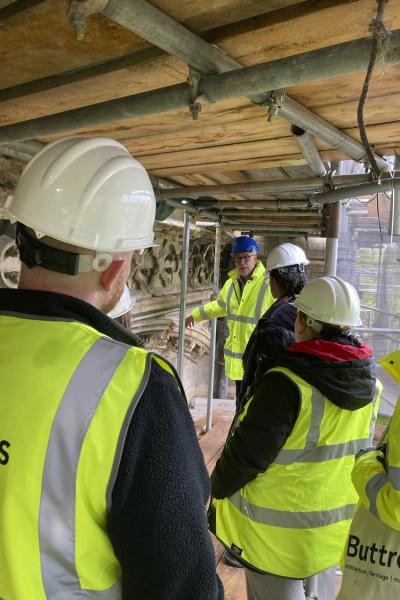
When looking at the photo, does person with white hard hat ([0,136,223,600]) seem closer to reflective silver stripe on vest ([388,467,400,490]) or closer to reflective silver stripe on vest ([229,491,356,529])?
reflective silver stripe on vest ([388,467,400,490])

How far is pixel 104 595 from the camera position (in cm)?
89

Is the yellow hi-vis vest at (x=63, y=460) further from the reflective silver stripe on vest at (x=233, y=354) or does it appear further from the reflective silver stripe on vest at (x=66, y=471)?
the reflective silver stripe on vest at (x=233, y=354)

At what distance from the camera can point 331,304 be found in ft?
6.80

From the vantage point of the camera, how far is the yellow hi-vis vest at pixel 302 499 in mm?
1828

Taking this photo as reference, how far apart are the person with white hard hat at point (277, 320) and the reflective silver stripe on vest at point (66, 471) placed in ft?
4.08

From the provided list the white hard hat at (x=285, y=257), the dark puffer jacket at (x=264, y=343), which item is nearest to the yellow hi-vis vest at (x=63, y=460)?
the dark puffer jacket at (x=264, y=343)

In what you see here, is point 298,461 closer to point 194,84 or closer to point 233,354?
point 194,84

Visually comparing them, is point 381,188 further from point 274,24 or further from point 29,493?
point 29,493

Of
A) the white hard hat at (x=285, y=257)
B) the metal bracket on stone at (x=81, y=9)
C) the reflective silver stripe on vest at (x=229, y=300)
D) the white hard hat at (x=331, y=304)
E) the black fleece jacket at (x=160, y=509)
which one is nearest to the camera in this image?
the black fleece jacket at (x=160, y=509)

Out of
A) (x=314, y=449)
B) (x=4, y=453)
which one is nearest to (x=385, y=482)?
(x=314, y=449)

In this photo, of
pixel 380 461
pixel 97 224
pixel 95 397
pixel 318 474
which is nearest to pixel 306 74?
pixel 97 224

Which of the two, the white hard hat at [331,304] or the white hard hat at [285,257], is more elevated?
the white hard hat at [285,257]

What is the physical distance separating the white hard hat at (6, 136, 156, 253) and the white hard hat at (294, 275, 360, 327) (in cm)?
122

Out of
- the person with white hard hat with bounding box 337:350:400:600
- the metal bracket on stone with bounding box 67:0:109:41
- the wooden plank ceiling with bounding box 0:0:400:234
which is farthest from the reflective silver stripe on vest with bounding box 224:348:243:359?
the metal bracket on stone with bounding box 67:0:109:41
